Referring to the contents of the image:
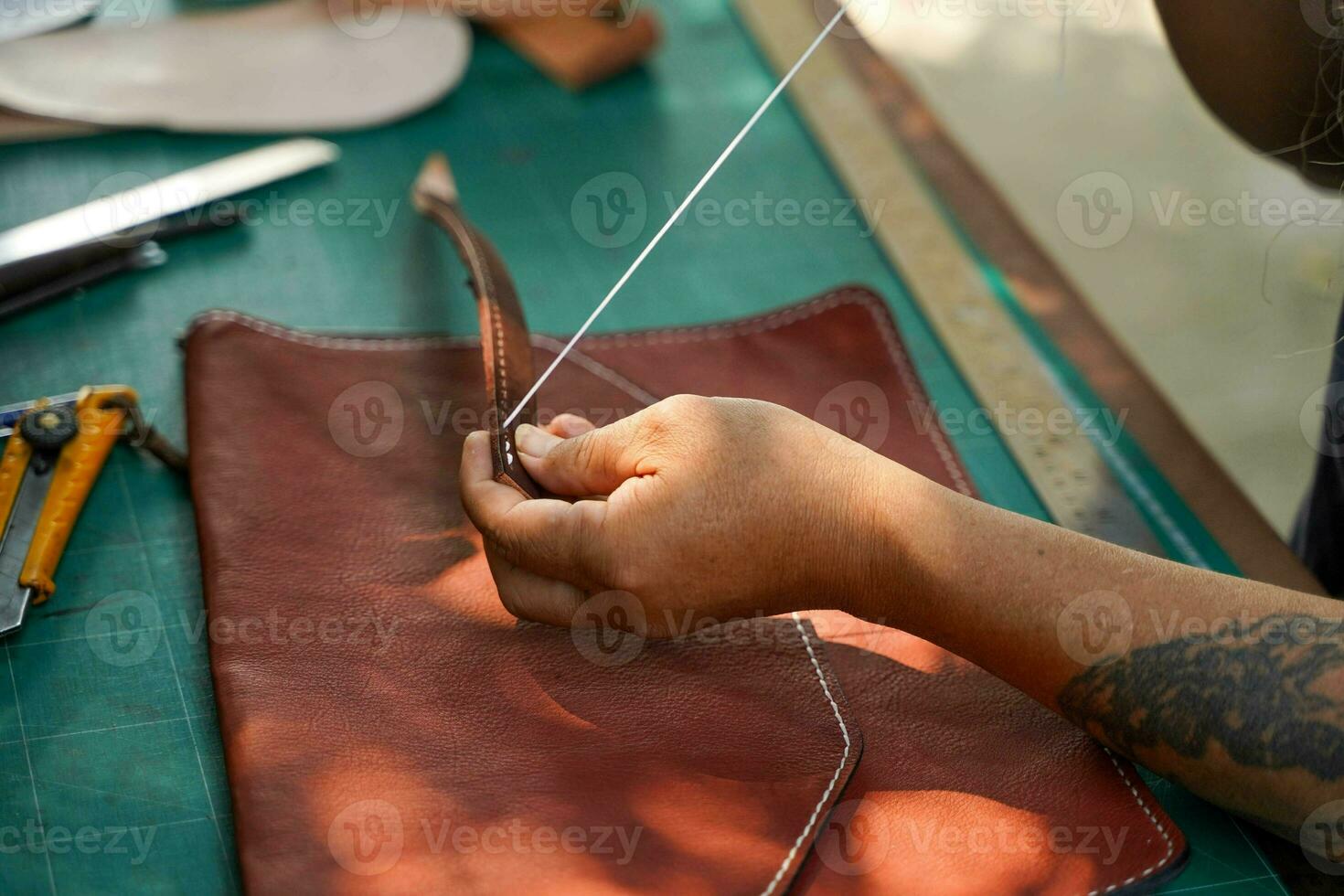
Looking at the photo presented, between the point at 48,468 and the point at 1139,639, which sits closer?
the point at 1139,639

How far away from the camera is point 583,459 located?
1.15m

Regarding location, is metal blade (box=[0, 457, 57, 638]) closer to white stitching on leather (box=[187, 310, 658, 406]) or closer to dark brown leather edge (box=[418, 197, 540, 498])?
white stitching on leather (box=[187, 310, 658, 406])

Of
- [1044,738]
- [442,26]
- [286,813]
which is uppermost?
[442,26]

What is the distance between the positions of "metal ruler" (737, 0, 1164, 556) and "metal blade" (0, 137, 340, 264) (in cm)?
84

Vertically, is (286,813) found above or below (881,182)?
below

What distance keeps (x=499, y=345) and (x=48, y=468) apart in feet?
1.65

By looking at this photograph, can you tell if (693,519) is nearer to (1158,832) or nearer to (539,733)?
(539,733)

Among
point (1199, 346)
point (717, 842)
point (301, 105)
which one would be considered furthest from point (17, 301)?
point (1199, 346)

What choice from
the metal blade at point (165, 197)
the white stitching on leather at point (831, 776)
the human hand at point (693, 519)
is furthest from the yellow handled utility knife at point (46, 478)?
the white stitching on leather at point (831, 776)

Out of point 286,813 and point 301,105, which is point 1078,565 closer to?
point 286,813

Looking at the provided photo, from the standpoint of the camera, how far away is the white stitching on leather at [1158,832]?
3.53ft

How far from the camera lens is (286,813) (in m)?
1.02

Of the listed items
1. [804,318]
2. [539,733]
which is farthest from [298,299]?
[539,733]

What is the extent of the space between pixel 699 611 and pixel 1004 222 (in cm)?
111
